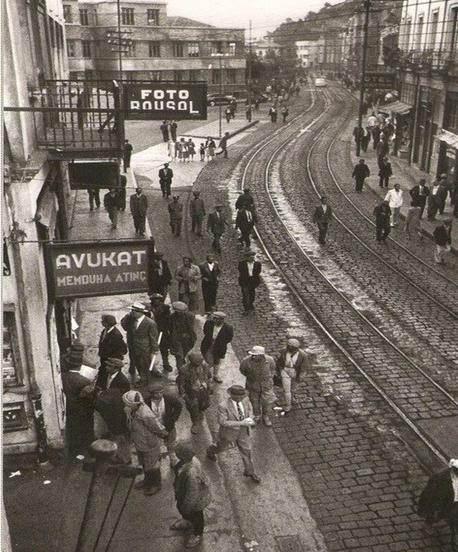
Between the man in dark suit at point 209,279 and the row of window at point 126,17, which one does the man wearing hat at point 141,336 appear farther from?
the row of window at point 126,17

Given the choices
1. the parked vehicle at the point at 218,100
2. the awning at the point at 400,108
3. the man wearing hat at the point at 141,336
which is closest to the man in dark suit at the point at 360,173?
the awning at the point at 400,108

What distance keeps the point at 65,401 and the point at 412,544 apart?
18.1ft

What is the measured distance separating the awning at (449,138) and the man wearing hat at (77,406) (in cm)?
1836

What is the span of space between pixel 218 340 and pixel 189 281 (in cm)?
279

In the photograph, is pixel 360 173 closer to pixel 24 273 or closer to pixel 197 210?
pixel 197 210

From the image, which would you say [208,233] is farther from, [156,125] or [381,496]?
[156,125]

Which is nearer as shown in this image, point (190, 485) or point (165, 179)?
point (190, 485)

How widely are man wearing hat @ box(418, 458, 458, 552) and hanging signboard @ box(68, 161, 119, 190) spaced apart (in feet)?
26.6

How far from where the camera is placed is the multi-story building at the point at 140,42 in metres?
62.4

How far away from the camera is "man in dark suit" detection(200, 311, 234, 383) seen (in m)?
10.4

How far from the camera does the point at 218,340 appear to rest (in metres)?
10.4

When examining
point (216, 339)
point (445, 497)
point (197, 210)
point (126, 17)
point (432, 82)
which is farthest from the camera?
point (126, 17)

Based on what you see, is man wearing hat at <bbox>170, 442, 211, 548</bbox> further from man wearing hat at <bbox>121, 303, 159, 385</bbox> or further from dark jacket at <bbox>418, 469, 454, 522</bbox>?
man wearing hat at <bbox>121, 303, 159, 385</bbox>

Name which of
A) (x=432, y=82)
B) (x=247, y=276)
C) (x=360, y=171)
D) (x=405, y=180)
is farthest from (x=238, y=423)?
(x=432, y=82)
